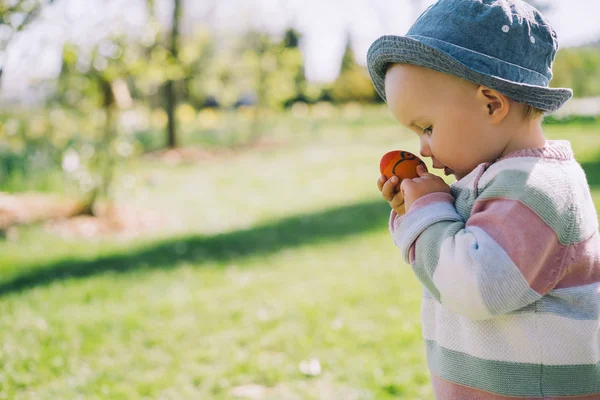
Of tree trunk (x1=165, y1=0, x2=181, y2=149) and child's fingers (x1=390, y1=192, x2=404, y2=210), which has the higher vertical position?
child's fingers (x1=390, y1=192, x2=404, y2=210)

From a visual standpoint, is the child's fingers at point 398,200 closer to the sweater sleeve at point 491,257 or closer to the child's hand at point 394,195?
the child's hand at point 394,195

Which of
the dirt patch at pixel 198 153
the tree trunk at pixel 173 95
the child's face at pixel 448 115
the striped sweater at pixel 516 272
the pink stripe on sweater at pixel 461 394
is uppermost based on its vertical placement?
the child's face at pixel 448 115

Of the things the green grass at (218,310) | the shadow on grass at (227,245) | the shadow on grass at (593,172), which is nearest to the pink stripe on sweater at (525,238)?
the green grass at (218,310)

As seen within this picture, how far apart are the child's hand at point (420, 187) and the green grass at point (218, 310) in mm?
1683

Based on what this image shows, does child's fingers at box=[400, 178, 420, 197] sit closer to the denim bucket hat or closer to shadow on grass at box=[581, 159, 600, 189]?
the denim bucket hat

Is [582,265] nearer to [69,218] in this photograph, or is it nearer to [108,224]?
[108,224]

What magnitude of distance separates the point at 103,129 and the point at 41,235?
4.97ft

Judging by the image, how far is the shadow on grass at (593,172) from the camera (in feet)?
24.6

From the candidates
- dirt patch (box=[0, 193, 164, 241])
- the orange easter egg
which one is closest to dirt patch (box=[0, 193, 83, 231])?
dirt patch (box=[0, 193, 164, 241])

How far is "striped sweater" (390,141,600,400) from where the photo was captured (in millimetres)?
1150

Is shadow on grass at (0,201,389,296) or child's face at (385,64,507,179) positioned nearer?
child's face at (385,64,507,179)

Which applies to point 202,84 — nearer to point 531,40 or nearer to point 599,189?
point 599,189

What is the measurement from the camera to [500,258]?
1.14 meters

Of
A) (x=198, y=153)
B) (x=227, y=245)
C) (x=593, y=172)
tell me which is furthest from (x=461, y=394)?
(x=198, y=153)
